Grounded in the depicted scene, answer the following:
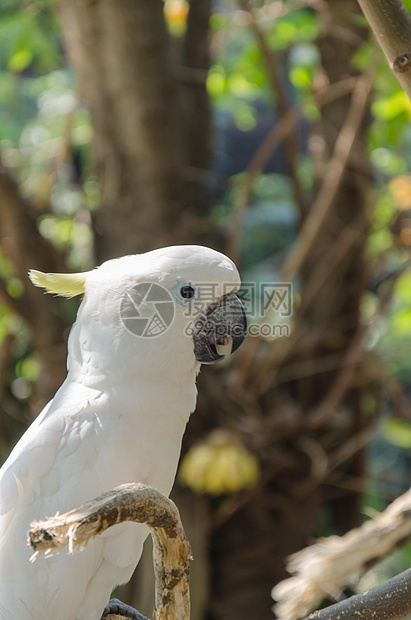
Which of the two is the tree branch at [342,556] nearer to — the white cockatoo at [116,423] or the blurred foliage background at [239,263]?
the white cockatoo at [116,423]

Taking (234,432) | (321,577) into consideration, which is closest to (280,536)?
(234,432)

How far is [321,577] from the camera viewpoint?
53.6 inches

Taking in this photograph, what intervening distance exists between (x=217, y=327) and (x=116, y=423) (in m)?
0.25

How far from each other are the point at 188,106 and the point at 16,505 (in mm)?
1865

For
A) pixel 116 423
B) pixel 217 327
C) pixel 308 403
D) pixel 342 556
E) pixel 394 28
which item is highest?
pixel 394 28

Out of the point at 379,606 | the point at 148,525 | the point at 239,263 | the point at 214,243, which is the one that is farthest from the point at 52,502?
the point at 239,263

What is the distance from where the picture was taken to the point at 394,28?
0.91 metres

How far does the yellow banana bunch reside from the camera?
7.30ft

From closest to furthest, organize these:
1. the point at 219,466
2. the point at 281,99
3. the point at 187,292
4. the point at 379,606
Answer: the point at 379,606
the point at 187,292
the point at 219,466
the point at 281,99

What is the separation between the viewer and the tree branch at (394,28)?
2.95ft

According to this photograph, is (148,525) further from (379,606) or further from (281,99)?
(281,99)

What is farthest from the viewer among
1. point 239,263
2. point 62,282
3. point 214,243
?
point 239,263

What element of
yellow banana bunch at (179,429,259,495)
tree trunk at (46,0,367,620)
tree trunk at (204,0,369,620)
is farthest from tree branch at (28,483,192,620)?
tree trunk at (204,0,369,620)

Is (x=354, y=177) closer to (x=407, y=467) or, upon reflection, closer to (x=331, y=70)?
(x=331, y=70)
